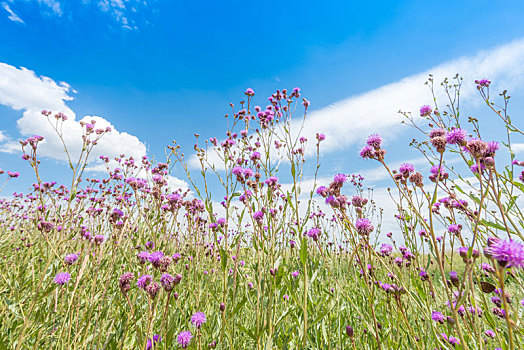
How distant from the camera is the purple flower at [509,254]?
0.79 m

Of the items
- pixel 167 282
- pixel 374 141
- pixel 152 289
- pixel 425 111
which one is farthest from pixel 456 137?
pixel 152 289

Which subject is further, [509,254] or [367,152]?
[367,152]

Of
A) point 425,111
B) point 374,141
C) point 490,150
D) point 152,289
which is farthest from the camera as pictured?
point 425,111

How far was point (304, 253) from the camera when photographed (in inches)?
69.5

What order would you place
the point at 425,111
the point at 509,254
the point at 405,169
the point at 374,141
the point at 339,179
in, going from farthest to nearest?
the point at 425,111 < the point at 339,179 < the point at 374,141 < the point at 405,169 < the point at 509,254

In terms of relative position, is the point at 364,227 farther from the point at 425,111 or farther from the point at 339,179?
the point at 425,111

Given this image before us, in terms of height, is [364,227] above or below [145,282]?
above

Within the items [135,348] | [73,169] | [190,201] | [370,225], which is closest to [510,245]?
[370,225]

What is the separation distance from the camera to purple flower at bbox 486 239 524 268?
789 millimetres

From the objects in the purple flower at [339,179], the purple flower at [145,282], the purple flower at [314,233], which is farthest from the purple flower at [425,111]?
the purple flower at [145,282]

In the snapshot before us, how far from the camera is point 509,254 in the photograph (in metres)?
0.80

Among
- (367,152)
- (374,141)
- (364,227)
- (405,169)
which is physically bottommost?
(364,227)

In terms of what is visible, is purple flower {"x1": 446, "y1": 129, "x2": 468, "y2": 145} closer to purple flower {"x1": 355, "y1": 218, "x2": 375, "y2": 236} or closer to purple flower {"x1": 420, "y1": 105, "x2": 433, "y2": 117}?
purple flower {"x1": 355, "y1": 218, "x2": 375, "y2": 236}

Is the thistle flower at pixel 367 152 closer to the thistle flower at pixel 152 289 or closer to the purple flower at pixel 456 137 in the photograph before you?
the purple flower at pixel 456 137
